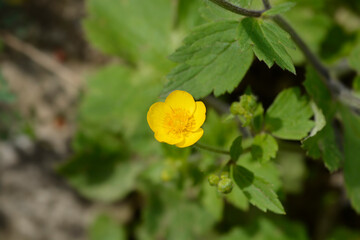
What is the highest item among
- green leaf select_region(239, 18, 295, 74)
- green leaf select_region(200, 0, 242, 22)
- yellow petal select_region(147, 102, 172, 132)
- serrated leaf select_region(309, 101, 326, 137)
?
green leaf select_region(200, 0, 242, 22)

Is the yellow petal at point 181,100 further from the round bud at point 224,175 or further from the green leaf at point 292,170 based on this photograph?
the green leaf at point 292,170

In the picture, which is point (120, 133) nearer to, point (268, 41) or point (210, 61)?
point (210, 61)

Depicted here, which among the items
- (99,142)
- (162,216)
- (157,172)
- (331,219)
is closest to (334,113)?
(157,172)

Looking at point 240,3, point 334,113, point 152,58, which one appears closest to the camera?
point 240,3

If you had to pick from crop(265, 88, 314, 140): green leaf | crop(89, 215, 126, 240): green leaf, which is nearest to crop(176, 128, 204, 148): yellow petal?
crop(265, 88, 314, 140): green leaf

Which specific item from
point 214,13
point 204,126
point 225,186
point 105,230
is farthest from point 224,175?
point 105,230

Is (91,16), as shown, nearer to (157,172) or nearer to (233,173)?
(157,172)

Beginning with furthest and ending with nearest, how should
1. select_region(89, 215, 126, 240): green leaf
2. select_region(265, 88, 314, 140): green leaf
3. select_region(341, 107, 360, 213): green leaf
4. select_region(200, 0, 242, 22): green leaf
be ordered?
select_region(89, 215, 126, 240): green leaf → select_region(341, 107, 360, 213): green leaf → select_region(265, 88, 314, 140): green leaf → select_region(200, 0, 242, 22): green leaf

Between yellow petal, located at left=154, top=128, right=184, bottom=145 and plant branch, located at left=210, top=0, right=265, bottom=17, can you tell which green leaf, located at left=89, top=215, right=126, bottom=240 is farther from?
plant branch, located at left=210, top=0, right=265, bottom=17

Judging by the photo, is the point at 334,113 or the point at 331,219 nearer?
the point at 334,113
